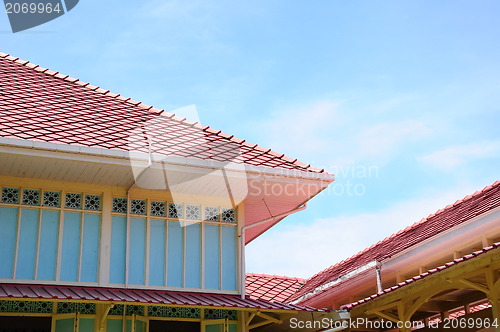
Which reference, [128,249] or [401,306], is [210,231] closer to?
[128,249]

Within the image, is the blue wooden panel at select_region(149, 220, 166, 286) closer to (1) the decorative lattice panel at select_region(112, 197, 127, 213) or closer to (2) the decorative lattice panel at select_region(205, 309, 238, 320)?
(1) the decorative lattice panel at select_region(112, 197, 127, 213)

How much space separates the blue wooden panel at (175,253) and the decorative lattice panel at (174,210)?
0.13 metres

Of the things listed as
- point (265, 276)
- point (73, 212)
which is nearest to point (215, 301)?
point (73, 212)

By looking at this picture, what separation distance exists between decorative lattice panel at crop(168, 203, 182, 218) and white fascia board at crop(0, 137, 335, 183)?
100 cm

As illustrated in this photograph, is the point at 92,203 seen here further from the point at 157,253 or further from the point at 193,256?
the point at 193,256

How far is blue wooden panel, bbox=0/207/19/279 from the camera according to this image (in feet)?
38.7

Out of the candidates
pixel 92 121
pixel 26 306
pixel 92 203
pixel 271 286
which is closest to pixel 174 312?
pixel 92 203

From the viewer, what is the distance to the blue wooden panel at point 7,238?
1180 centimetres

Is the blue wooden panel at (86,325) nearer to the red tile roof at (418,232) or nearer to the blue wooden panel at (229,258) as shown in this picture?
the blue wooden panel at (229,258)

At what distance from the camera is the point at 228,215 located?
44.5ft

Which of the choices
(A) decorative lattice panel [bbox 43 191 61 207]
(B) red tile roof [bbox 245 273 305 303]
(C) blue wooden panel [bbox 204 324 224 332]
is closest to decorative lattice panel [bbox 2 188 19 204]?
(A) decorative lattice panel [bbox 43 191 61 207]

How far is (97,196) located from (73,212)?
0.47 meters

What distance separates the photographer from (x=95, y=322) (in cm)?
1193

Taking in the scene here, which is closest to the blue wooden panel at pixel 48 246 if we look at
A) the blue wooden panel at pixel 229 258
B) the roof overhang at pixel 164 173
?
the roof overhang at pixel 164 173
